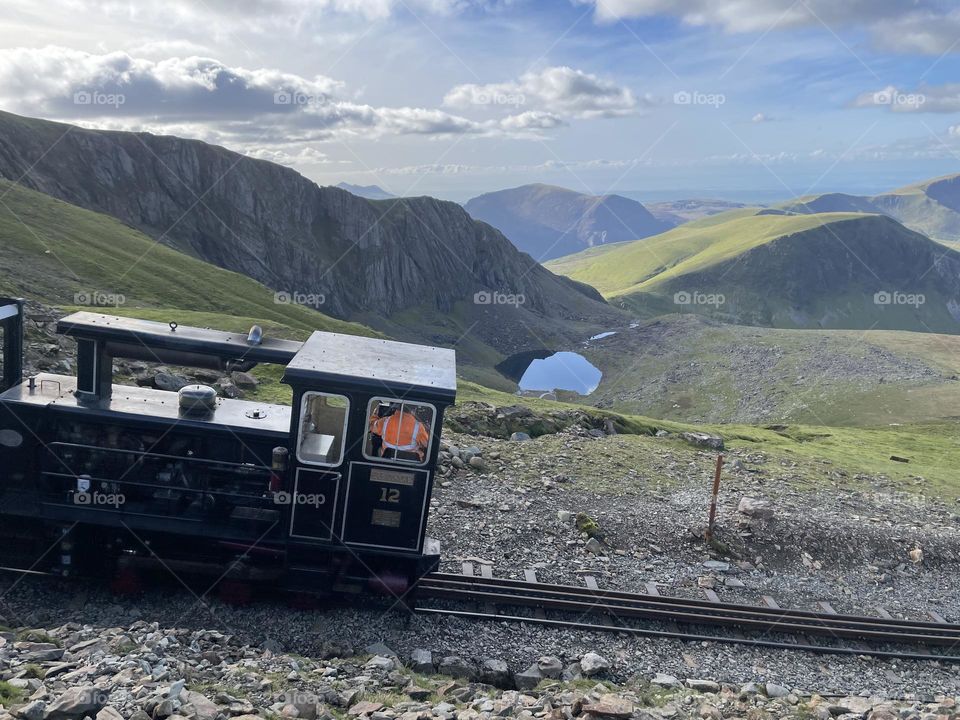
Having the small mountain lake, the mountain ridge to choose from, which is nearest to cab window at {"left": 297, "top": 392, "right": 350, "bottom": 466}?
the small mountain lake

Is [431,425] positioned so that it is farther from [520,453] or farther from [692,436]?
[692,436]

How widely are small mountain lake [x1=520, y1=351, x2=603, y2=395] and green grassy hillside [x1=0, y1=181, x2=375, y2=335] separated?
108ft

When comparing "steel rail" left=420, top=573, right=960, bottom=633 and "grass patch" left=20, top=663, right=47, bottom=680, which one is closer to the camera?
"grass patch" left=20, top=663, right=47, bottom=680

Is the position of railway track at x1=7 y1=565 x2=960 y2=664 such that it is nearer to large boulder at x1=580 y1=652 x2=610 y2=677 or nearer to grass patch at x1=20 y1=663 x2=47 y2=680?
large boulder at x1=580 y1=652 x2=610 y2=677

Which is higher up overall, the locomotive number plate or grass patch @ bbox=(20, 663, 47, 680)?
the locomotive number plate

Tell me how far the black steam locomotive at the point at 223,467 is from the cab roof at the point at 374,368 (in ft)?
0.12

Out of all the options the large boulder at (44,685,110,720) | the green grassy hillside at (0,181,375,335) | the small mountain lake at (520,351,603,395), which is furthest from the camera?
the small mountain lake at (520,351,603,395)

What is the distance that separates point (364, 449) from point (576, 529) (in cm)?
827

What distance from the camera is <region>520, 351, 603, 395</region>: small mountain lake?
81.5 metres

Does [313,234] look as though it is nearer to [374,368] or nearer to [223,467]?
[223,467]

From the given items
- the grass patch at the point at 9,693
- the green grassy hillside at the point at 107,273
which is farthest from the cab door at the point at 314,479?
the green grassy hillside at the point at 107,273

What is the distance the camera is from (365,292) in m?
117

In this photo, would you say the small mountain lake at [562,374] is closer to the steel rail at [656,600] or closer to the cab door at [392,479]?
the steel rail at [656,600]

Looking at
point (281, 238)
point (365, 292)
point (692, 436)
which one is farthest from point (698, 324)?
point (692, 436)
